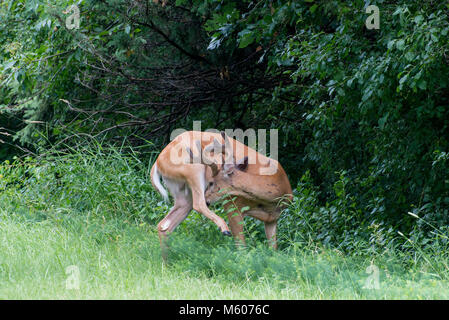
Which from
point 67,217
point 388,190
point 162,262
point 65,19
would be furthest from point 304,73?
point 65,19

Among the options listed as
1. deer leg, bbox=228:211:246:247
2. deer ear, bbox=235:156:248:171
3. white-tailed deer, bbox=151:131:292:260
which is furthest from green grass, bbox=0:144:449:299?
deer ear, bbox=235:156:248:171

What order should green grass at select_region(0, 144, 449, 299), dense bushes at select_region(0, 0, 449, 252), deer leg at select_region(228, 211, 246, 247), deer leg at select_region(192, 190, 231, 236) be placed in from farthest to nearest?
dense bushes at select_region(0, 0, 449, 252) < deer leg at select_region(228, 211, 246, 247) < deer leg at select_region(192, 190, 231, 236) < green grass at select_region(0, 144, 449, 299)

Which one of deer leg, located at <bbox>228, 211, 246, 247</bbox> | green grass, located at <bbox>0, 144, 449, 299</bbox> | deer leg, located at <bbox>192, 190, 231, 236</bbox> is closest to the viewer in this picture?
green grass, located at <bbox>0, 144, 449, 299</bbox>

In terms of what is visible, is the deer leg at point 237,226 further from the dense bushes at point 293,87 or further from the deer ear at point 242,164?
the deer ear at point 242,164

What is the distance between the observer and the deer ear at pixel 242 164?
6480mm

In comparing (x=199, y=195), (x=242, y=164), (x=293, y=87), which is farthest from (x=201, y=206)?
(x=293, y=87)

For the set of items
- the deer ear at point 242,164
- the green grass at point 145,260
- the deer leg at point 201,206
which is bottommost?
the green grass at point 145,260

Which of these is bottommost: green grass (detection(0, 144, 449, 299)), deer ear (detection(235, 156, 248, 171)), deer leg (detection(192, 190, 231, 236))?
green grass (detection(0, 144, 449, 299))

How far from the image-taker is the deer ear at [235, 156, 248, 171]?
21.3 feet

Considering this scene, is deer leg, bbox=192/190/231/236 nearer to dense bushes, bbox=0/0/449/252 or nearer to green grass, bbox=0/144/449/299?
green grass, bbox=0/144/449/299

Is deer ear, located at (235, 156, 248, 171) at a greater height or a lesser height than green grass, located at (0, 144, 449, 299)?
greater

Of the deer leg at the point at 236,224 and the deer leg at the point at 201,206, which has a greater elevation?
the deer leg at the point at 201,206

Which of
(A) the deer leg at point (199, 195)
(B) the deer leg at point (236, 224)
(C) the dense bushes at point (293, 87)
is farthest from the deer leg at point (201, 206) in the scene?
(C) the dense bushes at point (293, 87)

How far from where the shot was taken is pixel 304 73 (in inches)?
280
